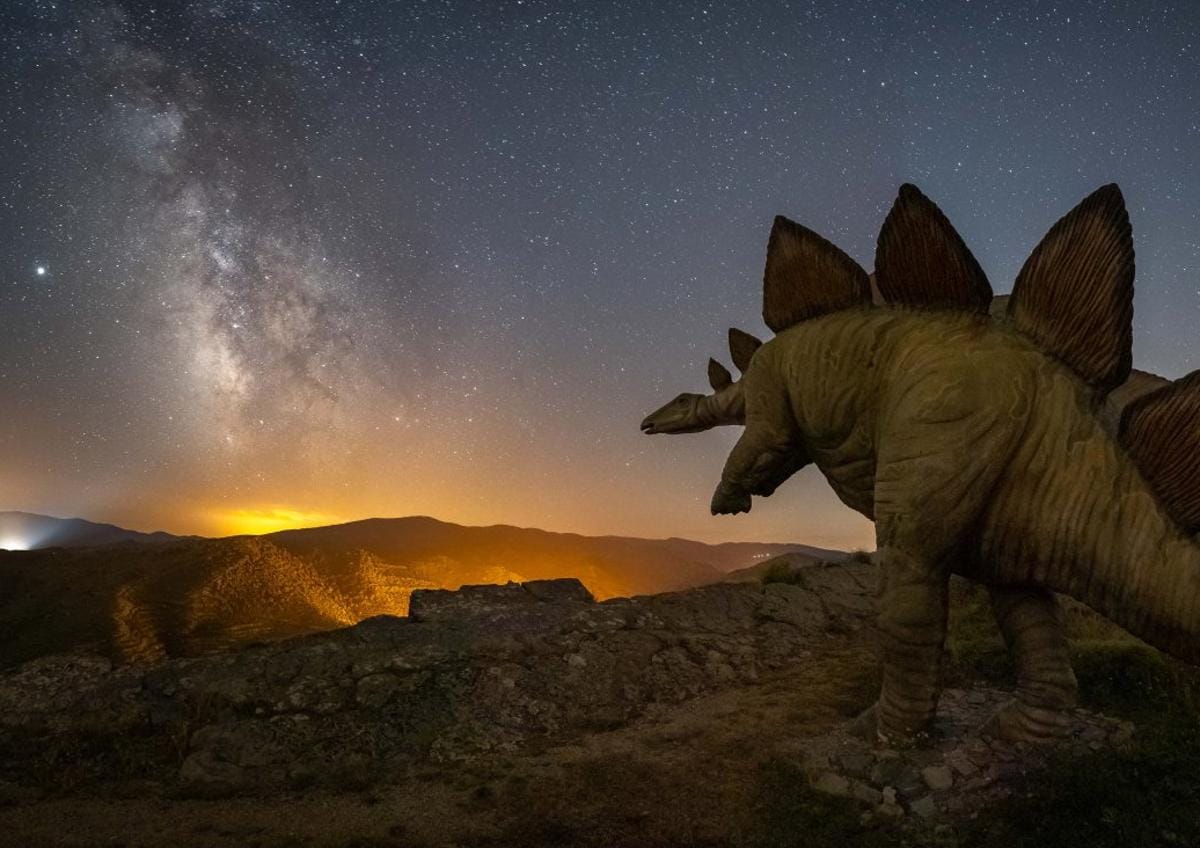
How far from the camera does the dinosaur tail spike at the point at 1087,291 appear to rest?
2.97 m

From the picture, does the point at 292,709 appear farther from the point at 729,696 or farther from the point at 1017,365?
the point at 1017,365

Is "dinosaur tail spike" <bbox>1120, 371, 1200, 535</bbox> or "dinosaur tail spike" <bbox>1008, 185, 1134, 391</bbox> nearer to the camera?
"dinosaur tail spike" <bbox>1120, 371, 1200, 535</bbox>

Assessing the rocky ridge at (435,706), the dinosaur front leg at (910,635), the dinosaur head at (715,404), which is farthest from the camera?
the dinosaur head at (715,404)

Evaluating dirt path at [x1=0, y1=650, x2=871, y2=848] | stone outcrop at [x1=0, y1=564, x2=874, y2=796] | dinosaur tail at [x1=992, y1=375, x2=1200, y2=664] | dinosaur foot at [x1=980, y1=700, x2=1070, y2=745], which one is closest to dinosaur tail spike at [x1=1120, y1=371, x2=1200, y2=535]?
dinosaur tail at [x1=992, y1=375, x2=1200, y2=664]

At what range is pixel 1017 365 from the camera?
3248 millimetres

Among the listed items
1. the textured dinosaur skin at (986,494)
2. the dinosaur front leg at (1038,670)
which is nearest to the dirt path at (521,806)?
the textured dinosaur skin at (986,494)

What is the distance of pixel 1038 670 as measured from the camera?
149 inches

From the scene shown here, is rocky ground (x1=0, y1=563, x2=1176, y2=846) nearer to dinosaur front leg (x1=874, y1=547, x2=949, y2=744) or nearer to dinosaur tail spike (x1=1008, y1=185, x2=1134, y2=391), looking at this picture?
dinosaur front leg (x1=874, y1=547, x2=949, y2=744)

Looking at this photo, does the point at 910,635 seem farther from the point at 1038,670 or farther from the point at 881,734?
the point at 1038,670

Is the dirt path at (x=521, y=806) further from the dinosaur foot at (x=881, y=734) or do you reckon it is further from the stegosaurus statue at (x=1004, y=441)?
the stegosaurus statue at (x=1004, y=441)

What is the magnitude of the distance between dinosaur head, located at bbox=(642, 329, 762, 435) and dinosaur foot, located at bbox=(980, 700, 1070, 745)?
2684 millimetres

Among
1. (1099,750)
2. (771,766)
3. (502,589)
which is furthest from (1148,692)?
(502,589)

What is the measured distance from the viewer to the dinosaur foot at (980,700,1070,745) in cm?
371

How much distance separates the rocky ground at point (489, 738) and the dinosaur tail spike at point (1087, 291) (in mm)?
2228
